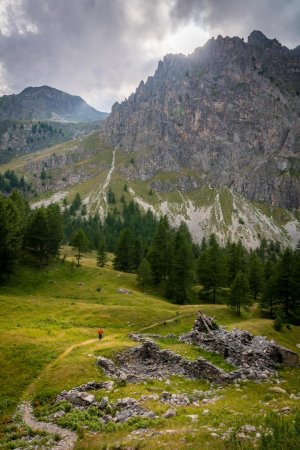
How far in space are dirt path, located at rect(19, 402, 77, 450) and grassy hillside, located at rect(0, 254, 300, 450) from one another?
2.17 ft

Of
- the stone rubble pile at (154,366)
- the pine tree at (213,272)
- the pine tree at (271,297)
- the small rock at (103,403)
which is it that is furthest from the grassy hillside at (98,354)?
the pine tree at (213,272)

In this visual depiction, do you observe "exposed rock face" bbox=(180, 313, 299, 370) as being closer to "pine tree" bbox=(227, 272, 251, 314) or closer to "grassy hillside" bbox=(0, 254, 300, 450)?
"grassy hillside" bbox=(0, 254, 300, 450)

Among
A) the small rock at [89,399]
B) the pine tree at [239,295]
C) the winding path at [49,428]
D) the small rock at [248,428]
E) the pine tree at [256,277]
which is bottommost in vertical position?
the winding path at [49,428]

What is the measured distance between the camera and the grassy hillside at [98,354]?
19344mm

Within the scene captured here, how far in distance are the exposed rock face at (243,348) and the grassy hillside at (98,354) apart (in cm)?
191

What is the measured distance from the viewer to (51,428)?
71.1 ft

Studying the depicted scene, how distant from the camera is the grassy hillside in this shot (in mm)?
19344

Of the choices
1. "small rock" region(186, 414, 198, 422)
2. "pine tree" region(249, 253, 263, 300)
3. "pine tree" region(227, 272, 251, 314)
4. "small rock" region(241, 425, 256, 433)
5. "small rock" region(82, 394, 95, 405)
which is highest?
"pine tree" region(249, 253, 263, 300)

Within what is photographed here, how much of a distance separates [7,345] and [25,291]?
33383 mm

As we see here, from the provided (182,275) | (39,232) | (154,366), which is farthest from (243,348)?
(39,232)

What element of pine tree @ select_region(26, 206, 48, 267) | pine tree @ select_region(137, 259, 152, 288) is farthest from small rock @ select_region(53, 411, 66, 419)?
pine tree @ select_region(26, 206, 48, 267)

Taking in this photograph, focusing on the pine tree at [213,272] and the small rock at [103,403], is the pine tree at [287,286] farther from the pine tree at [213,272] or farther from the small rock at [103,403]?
the small rock at [103,403]

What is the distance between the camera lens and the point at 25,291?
6650 cm

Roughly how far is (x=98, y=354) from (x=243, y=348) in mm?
16255
